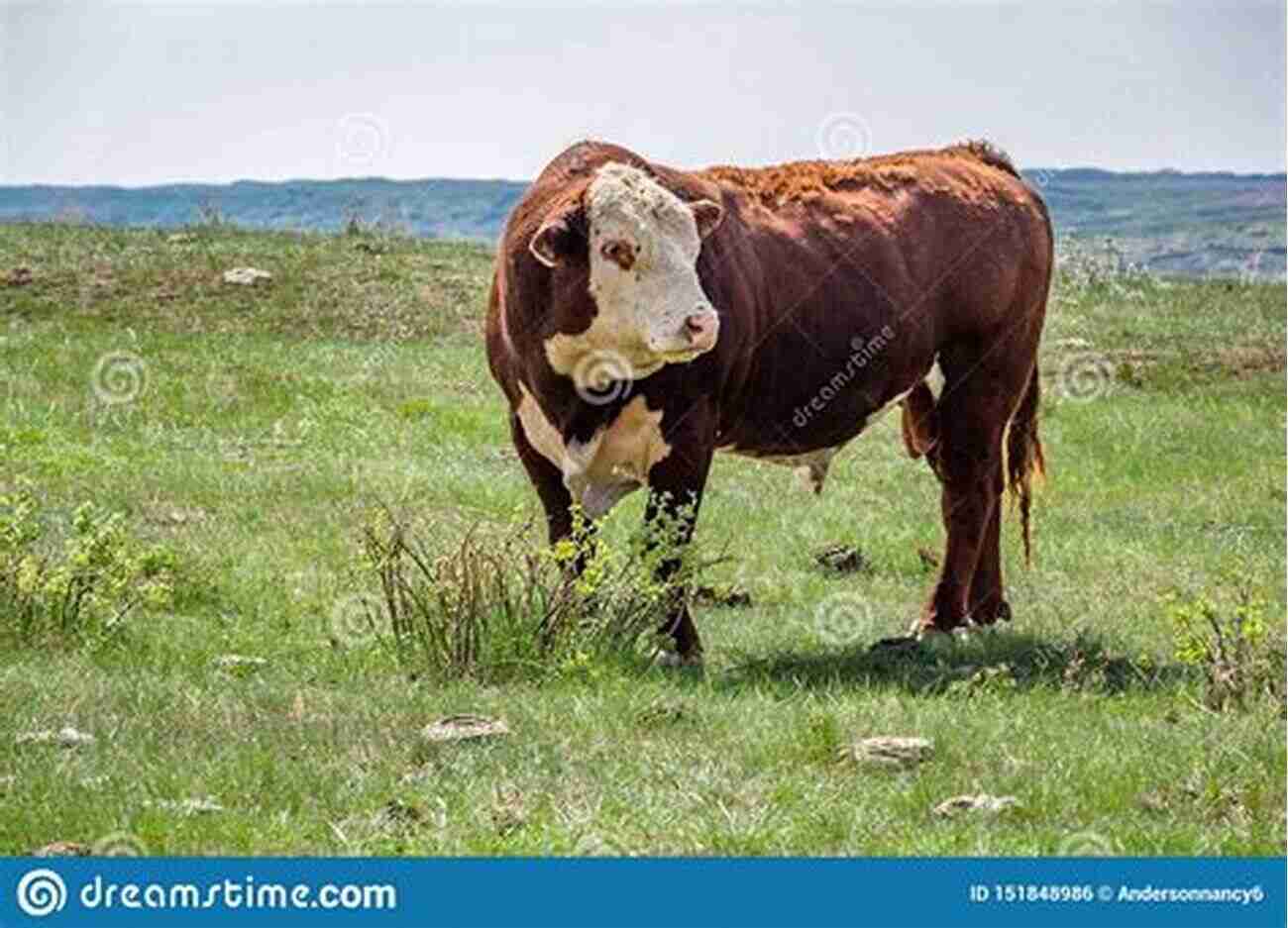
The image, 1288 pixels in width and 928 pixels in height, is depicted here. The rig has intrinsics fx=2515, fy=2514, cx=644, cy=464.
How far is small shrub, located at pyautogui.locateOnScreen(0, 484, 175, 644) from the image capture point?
490 inches

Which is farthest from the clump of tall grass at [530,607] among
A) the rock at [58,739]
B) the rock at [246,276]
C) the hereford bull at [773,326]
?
the rock at [246,276]

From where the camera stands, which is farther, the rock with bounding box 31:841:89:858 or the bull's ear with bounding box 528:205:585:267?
the bull's ear with bounding box 528:205:585:267

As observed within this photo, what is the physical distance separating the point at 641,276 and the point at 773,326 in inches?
56.0

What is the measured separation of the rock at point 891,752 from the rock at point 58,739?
3.10 m

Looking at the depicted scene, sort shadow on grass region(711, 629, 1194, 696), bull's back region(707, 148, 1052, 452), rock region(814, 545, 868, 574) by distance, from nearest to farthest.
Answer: shadow on grass region(711, 629, 1194, 696) < bull's back region(707, 148, 1052, 452) < rock region(814, 545, 868, 574)

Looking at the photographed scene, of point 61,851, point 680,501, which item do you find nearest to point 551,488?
point 680,501

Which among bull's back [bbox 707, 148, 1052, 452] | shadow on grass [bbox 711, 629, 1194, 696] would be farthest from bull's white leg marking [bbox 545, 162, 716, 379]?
shadow on grass [bbox 711, 629, 1194, 696]

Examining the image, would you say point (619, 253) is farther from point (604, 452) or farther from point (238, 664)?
point (238, 664)

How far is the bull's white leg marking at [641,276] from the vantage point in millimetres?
12305

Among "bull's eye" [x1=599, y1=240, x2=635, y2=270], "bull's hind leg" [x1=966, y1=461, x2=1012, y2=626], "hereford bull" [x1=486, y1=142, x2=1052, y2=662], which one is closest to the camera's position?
"bull's eye" [x1=599, y1=240, x2=635, y2=270]

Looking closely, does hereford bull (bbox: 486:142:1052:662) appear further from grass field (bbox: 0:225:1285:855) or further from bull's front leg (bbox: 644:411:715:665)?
grass field (bbox: 0:225:1285:855)

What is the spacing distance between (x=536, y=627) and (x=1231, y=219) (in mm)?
→ 56661
